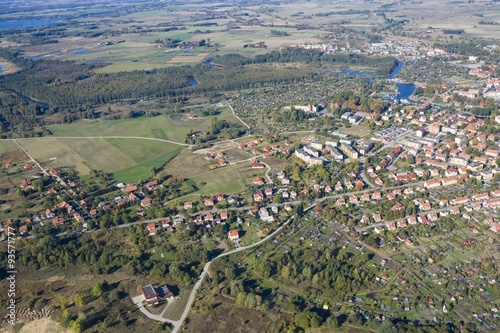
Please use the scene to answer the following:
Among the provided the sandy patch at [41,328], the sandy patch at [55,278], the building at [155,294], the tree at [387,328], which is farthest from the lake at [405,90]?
the sandy patch at [41,328]

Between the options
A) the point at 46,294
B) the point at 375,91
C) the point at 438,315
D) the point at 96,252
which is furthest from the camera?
the point at 375,91

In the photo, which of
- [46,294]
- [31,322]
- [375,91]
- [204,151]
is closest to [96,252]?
[46,294]

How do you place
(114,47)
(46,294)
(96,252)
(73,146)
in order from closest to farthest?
(46,294), (96,252), (73,146), (114,47)

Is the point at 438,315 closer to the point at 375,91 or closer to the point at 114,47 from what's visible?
the point at 375,91

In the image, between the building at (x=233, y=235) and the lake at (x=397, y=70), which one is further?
the lake at (x=397, y=70)

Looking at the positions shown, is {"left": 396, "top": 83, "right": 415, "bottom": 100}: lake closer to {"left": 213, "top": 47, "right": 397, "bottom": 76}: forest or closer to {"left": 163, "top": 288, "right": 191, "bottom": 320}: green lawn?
{"left": 213, "top": 47, "right": 397, "bottom": 76}: forest

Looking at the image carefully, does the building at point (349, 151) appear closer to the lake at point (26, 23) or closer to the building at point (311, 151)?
the building at point (311, 151)

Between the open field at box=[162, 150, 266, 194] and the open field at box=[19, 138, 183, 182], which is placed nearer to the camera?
the open field at box=[162, 150, 266, 194]

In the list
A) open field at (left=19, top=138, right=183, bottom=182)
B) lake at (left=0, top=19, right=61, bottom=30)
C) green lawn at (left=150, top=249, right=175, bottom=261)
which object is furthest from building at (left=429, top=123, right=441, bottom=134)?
lake at (left=0, top=19, right=61, bottom=30)
